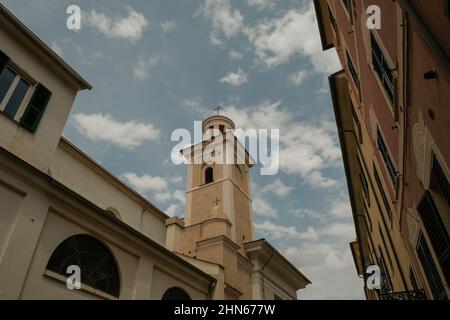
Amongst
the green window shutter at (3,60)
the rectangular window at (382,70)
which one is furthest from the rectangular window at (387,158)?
the green window shutter at (3,60)

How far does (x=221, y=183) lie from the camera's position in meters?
28.0

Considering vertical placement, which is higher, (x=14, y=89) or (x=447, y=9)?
(x=14, y=89)

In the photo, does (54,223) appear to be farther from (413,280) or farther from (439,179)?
(413,280)

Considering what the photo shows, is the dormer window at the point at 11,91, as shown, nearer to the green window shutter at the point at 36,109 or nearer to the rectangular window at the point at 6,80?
the rectangular window at the point at 6,80

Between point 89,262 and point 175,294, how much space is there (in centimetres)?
390

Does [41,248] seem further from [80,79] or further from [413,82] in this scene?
[413,82]

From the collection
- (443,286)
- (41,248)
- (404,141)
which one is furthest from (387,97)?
(41,248)

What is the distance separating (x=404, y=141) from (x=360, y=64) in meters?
4.22

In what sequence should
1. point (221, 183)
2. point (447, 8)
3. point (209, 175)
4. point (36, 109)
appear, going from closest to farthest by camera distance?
point (447, 8) < point (36, 109) < point (221, 183) < point (209, 175)

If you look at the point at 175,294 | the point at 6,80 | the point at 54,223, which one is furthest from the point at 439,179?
the point at 6,80

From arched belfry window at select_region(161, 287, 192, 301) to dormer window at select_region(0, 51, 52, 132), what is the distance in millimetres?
6601

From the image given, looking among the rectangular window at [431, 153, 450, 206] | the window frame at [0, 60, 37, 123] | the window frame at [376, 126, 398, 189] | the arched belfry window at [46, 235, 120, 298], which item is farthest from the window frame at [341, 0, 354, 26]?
the arched belfry window at [46, 235, 120, 298]

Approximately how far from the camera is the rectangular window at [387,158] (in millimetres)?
8869
